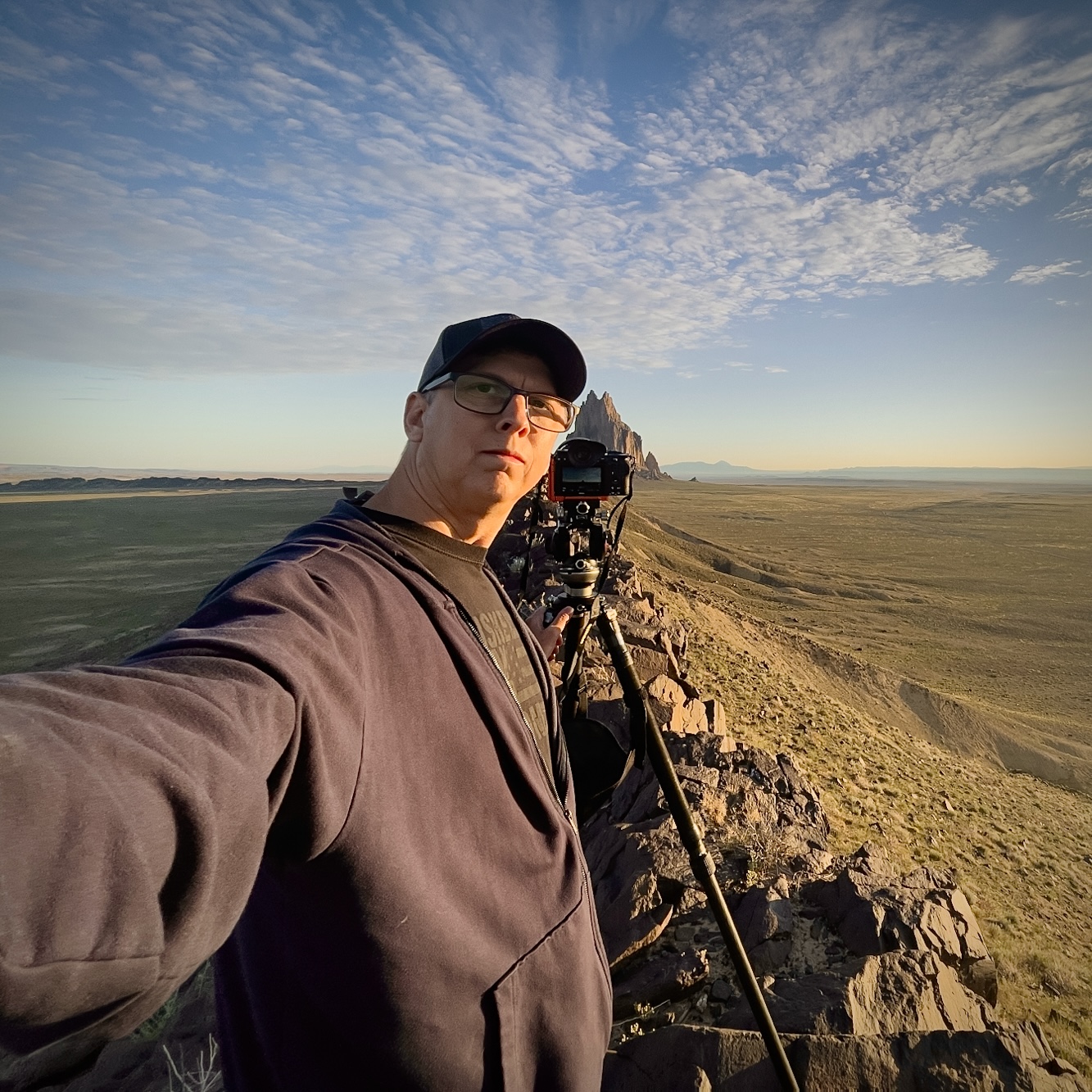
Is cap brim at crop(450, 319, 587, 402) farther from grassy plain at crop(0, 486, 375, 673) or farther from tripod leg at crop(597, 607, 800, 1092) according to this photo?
grassy plain at crop(0, 486, 375, 673)

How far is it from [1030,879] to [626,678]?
6820 millimetres

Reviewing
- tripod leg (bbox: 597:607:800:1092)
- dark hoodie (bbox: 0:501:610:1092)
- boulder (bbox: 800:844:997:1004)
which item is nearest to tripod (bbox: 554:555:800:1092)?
tripod leg (bbox: 597:607:800:1092)

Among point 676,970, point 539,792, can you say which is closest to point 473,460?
point 539,792

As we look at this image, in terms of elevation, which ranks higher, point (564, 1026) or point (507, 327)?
point (507, 327)

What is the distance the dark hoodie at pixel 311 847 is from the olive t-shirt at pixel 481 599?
0.16m

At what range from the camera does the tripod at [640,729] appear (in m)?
2.38

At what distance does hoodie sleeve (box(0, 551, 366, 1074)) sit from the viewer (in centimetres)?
55

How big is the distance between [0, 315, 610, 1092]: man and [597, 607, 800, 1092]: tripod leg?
2.66 feet

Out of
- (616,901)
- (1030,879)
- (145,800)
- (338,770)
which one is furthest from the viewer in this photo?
(1030,879)

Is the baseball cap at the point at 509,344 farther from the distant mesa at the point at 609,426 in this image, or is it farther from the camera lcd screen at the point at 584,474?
the distant mesa at the point at 609,426

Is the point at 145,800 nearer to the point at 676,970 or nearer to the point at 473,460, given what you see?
the point at 473,460

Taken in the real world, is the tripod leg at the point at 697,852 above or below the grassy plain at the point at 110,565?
above

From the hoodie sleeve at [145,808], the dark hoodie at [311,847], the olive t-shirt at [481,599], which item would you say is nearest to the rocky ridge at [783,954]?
the dark hoodie at [311,847]

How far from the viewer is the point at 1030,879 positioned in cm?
664
